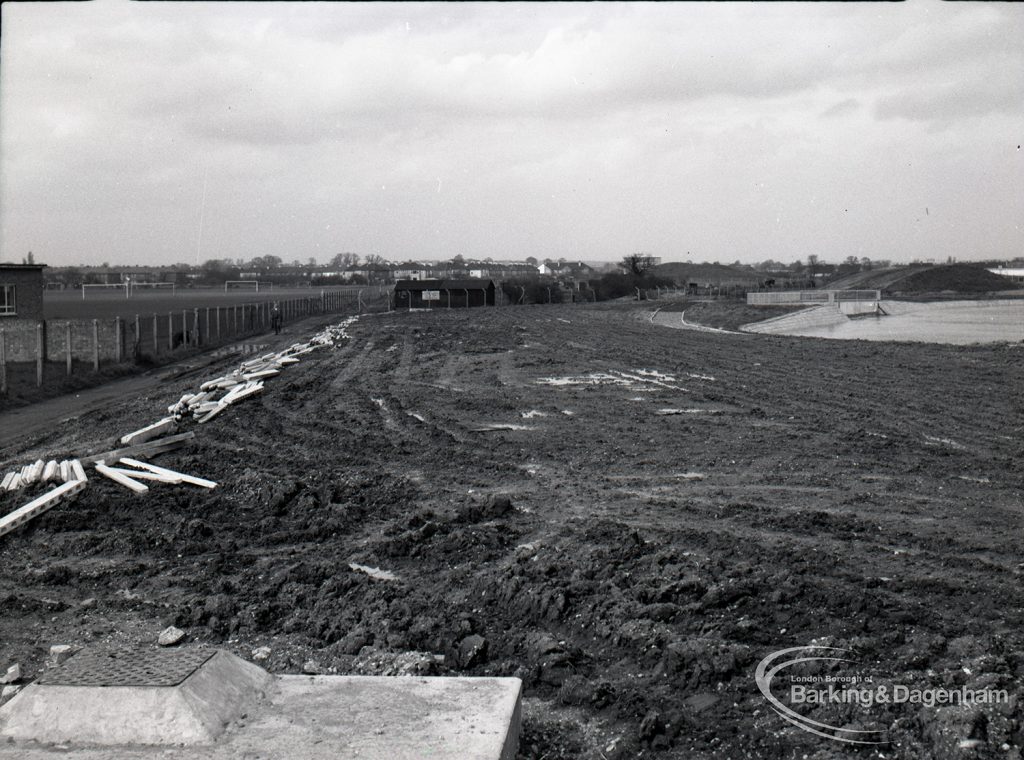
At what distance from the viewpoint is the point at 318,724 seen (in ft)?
15.3

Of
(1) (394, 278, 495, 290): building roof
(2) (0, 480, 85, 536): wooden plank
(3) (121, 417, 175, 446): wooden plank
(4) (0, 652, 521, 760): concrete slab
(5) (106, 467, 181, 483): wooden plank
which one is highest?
(1) (394, 278, 495, 290): building roof

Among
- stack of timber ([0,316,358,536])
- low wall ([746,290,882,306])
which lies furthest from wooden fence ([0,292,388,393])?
low wall ([746,290,882,306])

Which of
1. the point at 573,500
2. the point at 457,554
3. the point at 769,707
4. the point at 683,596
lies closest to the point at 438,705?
the point at 769,707

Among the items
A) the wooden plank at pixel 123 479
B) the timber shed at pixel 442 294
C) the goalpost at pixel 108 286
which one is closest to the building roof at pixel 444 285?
the timber shed at pixel 442 294

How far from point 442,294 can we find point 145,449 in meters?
67.8

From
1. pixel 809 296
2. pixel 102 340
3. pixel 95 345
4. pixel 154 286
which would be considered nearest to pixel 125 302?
pixel 154 286

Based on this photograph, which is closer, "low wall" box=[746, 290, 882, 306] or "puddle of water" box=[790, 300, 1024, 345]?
"puddle of water" box=[790, 300, 1024, 345]

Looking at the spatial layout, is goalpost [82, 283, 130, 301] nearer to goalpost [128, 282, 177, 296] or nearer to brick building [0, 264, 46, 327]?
goalpost [128, 282, 177, 296]

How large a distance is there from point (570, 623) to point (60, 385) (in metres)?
23.2

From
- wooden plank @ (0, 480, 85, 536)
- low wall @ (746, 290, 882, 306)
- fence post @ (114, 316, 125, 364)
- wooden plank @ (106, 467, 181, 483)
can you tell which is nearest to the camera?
wooden plank @ (0, 480, 85, 536)

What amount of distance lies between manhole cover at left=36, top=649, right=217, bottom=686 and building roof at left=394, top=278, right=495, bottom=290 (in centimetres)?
7506

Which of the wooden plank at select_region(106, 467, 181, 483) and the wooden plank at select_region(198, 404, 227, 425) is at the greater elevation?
the wooden plank at select_region(198, 404, 227, 425)

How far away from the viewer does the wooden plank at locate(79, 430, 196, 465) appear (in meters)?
12.0

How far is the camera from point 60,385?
25906mm
